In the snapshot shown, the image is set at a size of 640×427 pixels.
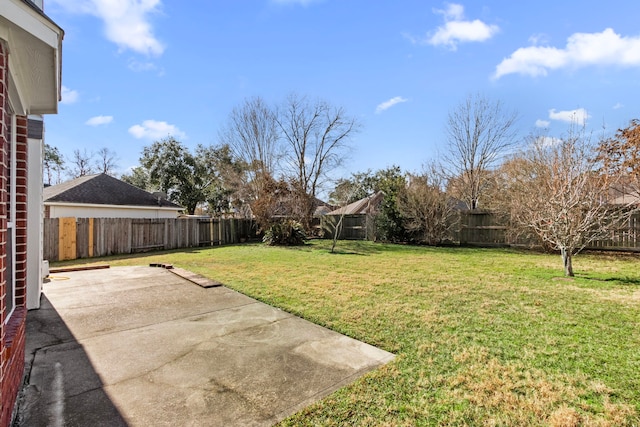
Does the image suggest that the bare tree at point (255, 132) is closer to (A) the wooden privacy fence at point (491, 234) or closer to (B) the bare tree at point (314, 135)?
(B) the bare tree at point (314, 135)

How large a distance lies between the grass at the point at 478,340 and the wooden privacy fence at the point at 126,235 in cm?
629

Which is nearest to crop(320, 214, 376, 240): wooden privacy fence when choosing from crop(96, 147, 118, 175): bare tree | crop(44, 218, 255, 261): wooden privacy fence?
crop(44, 218, 255, 261): wooden privacy fence

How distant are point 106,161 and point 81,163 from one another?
2314 mm

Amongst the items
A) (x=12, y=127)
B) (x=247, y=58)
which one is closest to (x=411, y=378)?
(x=12, y=127)

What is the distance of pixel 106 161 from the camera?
33656 millimetres

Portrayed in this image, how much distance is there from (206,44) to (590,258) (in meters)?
14.2

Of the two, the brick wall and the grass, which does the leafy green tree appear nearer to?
the grass

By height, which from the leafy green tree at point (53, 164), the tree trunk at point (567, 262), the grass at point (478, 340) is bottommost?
the grass at point (478, 340)

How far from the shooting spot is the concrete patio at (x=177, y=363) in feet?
6.98

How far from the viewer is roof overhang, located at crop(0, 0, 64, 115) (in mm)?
1662

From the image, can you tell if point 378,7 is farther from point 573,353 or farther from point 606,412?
point 606,412

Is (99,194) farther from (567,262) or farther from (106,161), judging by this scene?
(106,161)

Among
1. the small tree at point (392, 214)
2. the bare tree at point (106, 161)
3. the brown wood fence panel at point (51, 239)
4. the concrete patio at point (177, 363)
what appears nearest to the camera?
the concrete patio at point (177, 363)

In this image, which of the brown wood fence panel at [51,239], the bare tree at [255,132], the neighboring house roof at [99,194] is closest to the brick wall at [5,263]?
the brown wood fence panel at [51,239]
